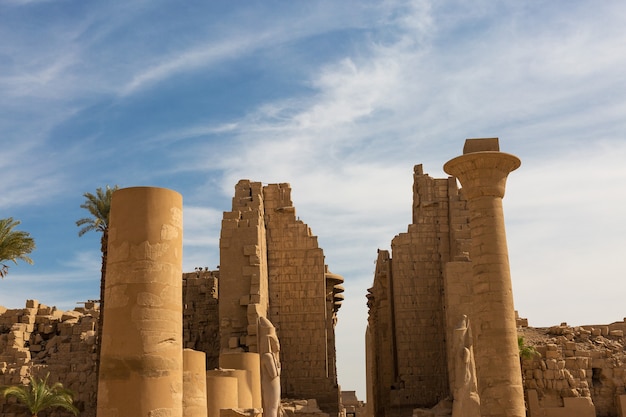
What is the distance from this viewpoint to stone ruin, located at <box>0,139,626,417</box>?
13547 mm

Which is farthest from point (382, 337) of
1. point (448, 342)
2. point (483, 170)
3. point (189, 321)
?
point (483, 170)

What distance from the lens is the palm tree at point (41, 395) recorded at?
22.0 m

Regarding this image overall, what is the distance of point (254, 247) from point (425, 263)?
5375 mm

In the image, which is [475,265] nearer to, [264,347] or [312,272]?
[264,347]

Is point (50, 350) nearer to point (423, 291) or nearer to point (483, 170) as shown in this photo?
point (423, 291)

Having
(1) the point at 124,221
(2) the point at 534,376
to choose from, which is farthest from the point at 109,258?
(2) the point at 534,376

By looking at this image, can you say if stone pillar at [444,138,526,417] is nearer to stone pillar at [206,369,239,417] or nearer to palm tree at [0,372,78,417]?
stone pillar at [206,369,239,417]

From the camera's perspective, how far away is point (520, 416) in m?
13.0

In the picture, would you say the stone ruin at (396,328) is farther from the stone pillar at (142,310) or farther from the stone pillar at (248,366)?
the stone pillar at (142,310)

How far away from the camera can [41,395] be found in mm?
21984

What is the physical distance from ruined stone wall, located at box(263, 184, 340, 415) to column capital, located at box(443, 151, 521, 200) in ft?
27.5

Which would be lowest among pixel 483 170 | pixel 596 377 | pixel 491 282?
pixel 596 377

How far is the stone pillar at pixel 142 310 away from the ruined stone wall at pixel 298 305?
13630 millimetres

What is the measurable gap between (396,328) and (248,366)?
24.7 ft
